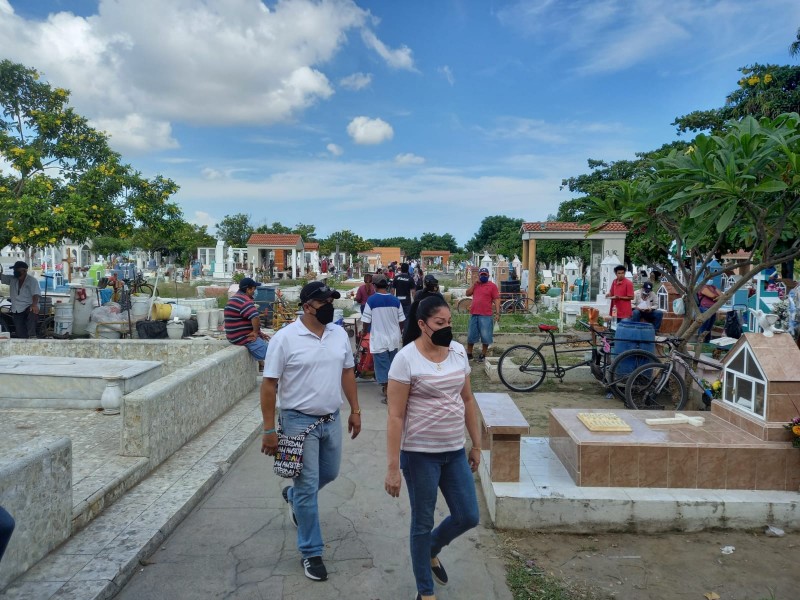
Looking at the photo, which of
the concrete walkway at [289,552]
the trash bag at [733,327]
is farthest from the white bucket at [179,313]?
the trash bag at [733,327]

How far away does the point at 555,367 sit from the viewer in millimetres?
8211

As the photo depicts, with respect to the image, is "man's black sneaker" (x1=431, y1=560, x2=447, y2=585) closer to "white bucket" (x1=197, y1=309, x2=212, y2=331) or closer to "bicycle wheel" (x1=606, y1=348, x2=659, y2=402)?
"bicycle wheel" (x1=606, y1=348, x2=659, y2=402)

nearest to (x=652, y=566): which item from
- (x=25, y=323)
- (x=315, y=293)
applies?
(x=315, y=293)

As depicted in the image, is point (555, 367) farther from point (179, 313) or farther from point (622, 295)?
point (179, 313)

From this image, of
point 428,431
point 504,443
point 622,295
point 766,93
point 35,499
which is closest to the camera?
point 428,431

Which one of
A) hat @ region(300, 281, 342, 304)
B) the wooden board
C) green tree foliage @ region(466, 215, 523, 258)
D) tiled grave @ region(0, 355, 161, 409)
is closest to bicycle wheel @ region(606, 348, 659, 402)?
the wooden board

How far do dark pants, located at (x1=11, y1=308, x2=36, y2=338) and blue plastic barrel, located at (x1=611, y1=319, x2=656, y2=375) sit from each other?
348 inches

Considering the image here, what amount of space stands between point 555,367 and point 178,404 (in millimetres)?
5074

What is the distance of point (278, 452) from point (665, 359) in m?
5.41

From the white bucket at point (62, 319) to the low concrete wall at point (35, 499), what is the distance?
8156 mm

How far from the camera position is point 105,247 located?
46156mm

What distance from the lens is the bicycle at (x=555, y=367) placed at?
712 cm

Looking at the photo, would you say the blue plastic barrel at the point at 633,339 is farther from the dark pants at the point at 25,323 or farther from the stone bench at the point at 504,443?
the dark pants at the point at 25,323

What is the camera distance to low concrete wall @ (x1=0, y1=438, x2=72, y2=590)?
2.92m
